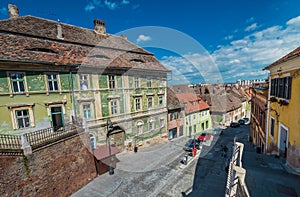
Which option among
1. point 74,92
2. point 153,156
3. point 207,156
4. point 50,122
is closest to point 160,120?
point 153,156

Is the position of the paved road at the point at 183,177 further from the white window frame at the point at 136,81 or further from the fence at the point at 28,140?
the white window frame at the point at 136,81

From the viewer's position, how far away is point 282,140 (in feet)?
25.7

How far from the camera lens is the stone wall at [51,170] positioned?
6.40 m

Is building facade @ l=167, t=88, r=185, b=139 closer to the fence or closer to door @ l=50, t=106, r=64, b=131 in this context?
the fence

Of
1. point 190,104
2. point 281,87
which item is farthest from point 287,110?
point 190,104

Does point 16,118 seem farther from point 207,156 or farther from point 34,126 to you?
point 207,156

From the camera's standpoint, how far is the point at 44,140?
7773 mm

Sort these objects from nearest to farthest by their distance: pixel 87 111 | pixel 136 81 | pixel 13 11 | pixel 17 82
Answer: pixel 17 82 < pixel 13 11 < pixel 87 111 < pixel 136 81

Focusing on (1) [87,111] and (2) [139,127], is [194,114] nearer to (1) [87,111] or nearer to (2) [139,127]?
(2) [139,127]

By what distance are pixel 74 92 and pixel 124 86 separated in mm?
4421

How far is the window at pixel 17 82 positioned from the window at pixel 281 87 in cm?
1578

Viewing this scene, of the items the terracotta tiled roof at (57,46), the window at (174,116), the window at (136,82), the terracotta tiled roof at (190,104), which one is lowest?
the window at (174,116)

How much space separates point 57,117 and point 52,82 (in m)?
2.81

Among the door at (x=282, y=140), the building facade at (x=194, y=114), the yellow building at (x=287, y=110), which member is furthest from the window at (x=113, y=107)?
the door at (x=282, y=140)
